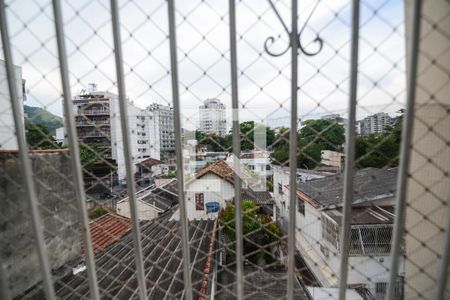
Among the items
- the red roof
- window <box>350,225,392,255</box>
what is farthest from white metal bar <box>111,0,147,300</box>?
window <box>350,225,392,255</box>

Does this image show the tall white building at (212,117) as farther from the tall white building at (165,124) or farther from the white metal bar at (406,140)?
the white metal bar at (406,140)

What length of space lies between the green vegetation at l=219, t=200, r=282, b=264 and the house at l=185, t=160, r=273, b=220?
0.03 metres

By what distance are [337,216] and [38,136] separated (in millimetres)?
1130

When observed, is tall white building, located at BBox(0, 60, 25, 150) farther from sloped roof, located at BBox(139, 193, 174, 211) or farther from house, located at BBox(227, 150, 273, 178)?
house, located at BBox(227, 150, 273, 178)

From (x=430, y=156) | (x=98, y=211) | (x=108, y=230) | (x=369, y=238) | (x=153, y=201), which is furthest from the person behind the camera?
(x=369, y=238)

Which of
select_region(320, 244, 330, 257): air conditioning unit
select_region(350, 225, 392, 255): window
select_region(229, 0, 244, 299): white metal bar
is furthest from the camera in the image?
select_region(350, 225, 392, 255): window

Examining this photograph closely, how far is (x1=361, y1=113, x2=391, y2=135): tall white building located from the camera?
2.47ft

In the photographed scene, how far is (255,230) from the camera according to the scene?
850 mm

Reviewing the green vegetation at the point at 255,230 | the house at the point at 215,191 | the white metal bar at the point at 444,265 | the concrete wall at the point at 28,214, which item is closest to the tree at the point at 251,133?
the house at the point at 215,191

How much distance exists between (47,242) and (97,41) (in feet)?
2.59

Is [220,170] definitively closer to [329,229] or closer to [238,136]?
[238,136]

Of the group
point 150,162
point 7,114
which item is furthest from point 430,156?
point 7,114

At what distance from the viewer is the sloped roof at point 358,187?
31.0 inches

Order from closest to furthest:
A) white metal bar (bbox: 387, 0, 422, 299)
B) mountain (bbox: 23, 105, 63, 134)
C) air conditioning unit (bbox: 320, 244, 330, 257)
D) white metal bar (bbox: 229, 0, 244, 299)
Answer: white metal bar (bbox: 387, 0, 422, 299) → white metal bar (bbox: 229, 0, 244, 299) → mountain (bbox: 23, 105, 63, 134) → air conditioning unit (bbox: 320, 244, 330, 257)
